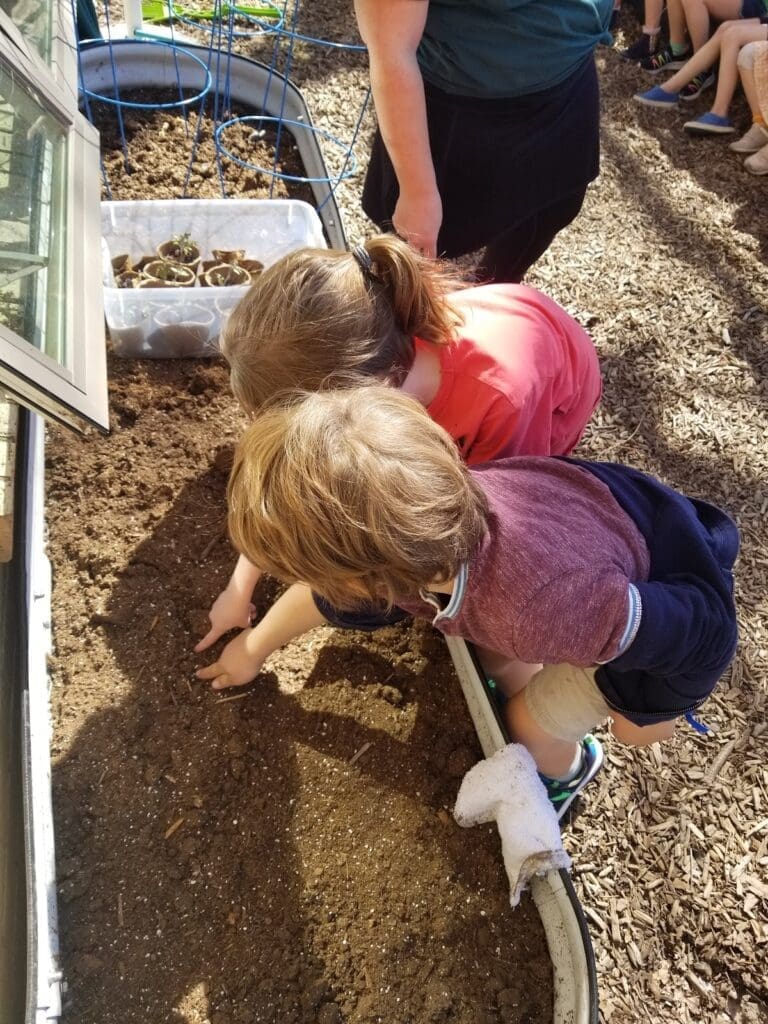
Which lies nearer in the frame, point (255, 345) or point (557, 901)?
point (255, 345)

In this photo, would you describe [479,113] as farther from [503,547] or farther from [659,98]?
[659,98]

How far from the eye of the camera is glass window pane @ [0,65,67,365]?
1.34m

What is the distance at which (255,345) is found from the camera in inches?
47.9

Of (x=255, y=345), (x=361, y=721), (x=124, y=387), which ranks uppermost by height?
(x=255, y=345)

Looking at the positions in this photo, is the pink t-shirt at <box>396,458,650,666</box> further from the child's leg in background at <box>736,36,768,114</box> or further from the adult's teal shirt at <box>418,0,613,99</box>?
the child's leg in background at <box>736,36,768,114</box>

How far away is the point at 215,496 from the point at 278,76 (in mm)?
1821

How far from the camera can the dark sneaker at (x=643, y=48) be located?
13.2ft

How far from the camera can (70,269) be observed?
1.54m

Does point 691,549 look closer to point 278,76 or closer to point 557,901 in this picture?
point 557,901

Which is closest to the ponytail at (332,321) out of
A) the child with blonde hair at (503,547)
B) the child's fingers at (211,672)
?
the child with blonde hair at (503,547)

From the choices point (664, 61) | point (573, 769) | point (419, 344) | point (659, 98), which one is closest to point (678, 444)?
point (573, 769)

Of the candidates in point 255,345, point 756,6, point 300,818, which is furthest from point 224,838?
point 756,6

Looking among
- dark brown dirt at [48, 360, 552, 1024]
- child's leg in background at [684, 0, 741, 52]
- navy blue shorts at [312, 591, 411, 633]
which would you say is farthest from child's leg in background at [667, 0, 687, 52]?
navy blue shorts at [312, 591, 411, 633]

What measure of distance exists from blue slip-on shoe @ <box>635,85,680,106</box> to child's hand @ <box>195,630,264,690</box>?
348cm
